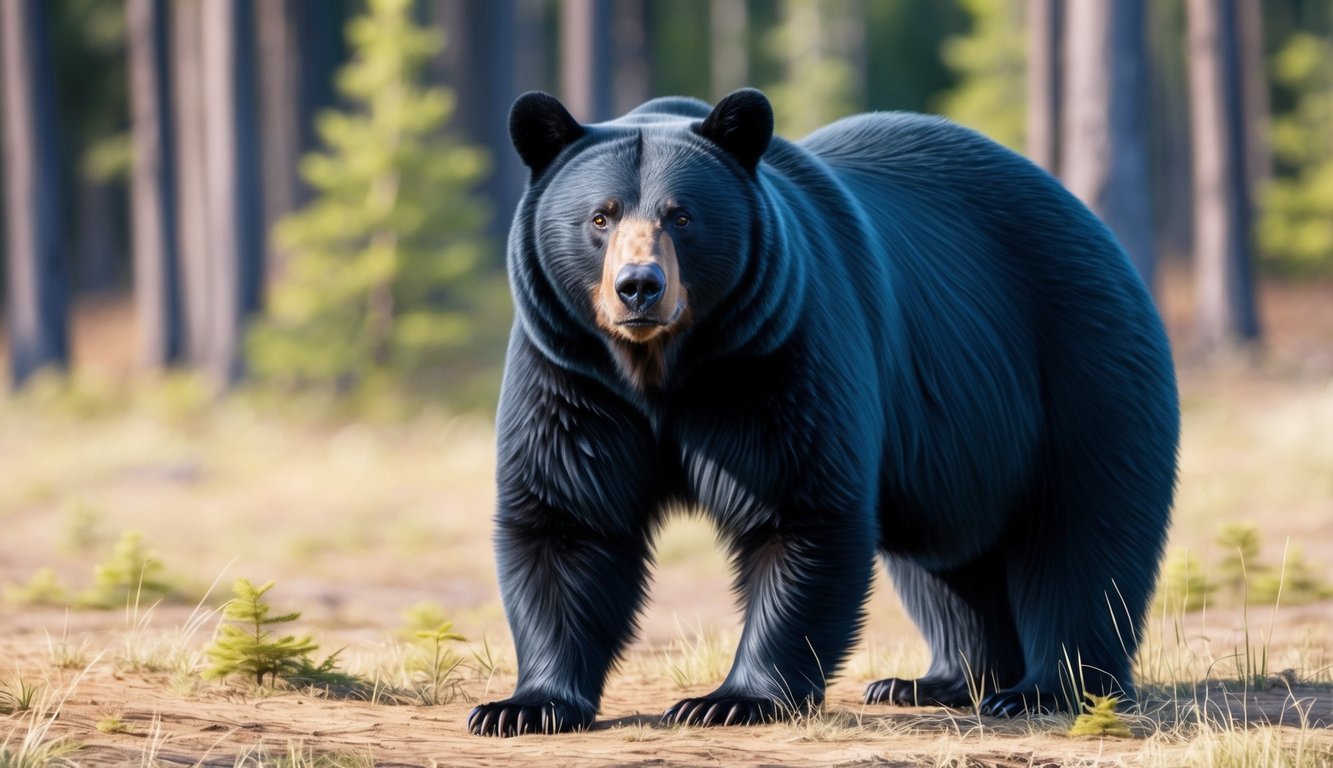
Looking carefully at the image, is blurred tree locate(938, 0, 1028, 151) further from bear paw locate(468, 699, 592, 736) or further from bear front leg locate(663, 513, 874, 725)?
bear paw locate(468, 699, 592, 736)

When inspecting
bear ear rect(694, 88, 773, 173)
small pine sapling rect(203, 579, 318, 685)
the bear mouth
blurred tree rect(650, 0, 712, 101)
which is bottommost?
small pine sapling rect(203, 579, 318, 685)

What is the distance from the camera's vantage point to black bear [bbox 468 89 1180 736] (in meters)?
4.17

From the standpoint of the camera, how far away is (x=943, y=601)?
538 cm

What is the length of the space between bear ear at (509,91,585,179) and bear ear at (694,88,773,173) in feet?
1.29

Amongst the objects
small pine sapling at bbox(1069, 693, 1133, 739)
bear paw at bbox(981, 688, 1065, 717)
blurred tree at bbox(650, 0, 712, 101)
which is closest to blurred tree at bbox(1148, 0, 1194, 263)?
blurred tree at bbox(650, 0, 712, 101)

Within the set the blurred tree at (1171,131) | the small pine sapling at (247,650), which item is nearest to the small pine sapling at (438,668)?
the small pine sapling at (247,650)

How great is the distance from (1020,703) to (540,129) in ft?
7.47

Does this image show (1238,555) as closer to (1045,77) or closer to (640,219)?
(640,219)

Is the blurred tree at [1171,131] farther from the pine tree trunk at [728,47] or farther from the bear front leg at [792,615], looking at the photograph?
the bear front leg at [792,615]

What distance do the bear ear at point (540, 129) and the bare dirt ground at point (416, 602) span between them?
64.9 inches

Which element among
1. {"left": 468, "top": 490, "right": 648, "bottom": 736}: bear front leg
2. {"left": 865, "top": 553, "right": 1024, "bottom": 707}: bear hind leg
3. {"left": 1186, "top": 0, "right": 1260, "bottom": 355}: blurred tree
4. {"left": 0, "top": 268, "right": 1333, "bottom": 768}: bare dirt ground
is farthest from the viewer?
{"left": 1186, "top": 0, "right": 1260, "bottom": 355}: blurred tree

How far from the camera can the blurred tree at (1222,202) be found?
20578 mm

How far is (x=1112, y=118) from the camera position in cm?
1255

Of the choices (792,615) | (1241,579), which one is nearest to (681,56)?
(1241,579)
